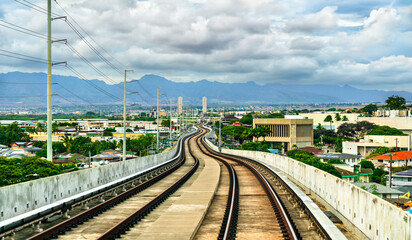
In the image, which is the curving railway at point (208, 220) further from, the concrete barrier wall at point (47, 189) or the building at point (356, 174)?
the building at point (356, 174)

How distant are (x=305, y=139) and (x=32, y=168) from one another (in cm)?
14115

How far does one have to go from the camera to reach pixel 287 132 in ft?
555

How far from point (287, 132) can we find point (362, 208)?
159m

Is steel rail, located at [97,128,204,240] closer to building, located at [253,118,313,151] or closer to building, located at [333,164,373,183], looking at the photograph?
building, located at [333,164,373,183]

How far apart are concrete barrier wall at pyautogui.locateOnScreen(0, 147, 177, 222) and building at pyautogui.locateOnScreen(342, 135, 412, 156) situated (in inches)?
4549

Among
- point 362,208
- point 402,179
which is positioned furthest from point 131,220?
point 402,179

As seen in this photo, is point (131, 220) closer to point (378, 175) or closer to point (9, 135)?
point (378, 175)

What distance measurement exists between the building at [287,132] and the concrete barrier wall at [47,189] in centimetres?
14574

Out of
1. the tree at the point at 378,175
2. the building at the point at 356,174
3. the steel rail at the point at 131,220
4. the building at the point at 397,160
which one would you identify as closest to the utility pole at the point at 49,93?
the steel rail at the point at 131,220

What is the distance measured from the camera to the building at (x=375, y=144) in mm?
131000

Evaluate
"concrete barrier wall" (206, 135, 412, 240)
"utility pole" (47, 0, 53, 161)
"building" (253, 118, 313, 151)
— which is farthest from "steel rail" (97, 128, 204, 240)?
"building" (253, 118, 313, 151)

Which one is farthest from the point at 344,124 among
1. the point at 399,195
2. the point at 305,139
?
the point at 399,195

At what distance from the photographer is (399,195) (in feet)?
171

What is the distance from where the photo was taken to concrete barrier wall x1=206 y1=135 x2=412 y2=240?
10.2 metres
